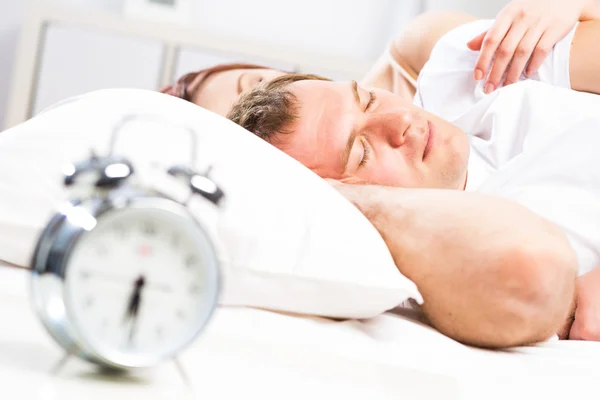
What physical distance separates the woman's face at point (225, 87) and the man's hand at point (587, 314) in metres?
1.23

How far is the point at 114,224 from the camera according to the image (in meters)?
0.51

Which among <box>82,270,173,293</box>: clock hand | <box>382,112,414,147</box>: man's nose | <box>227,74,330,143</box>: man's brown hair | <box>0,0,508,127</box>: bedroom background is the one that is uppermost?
<box>82,270,173,293</box>: clock hand

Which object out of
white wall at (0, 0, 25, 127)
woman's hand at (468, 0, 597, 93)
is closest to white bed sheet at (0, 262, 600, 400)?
woman's hand at (468, 0, 597, 93)

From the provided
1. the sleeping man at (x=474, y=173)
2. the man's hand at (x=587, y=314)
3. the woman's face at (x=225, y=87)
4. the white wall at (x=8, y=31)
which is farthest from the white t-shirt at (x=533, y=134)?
the white wall at (x=8, y=31)

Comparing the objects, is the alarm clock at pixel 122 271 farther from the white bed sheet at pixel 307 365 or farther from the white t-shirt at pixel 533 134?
the white t-shirt at pixel 533 134

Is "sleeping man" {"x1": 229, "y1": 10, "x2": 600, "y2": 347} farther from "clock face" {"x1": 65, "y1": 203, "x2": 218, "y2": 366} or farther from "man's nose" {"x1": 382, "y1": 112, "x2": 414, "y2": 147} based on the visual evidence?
"clock face" {"x1": 65, "y1": 203, "x2": 218, "y2": 366}

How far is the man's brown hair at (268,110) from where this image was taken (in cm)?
135

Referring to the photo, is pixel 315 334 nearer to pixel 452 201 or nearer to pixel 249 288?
pixel 249 288

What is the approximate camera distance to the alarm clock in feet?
1.63

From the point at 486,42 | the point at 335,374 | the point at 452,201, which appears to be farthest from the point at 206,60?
the point at 335,374

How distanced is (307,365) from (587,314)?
1.51ft

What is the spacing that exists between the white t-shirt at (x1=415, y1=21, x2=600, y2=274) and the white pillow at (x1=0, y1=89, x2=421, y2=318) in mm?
425

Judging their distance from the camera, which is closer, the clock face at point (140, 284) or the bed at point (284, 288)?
the clock face at point (140, 284)

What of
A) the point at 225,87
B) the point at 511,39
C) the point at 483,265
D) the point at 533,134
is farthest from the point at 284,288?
the point at 225,87
